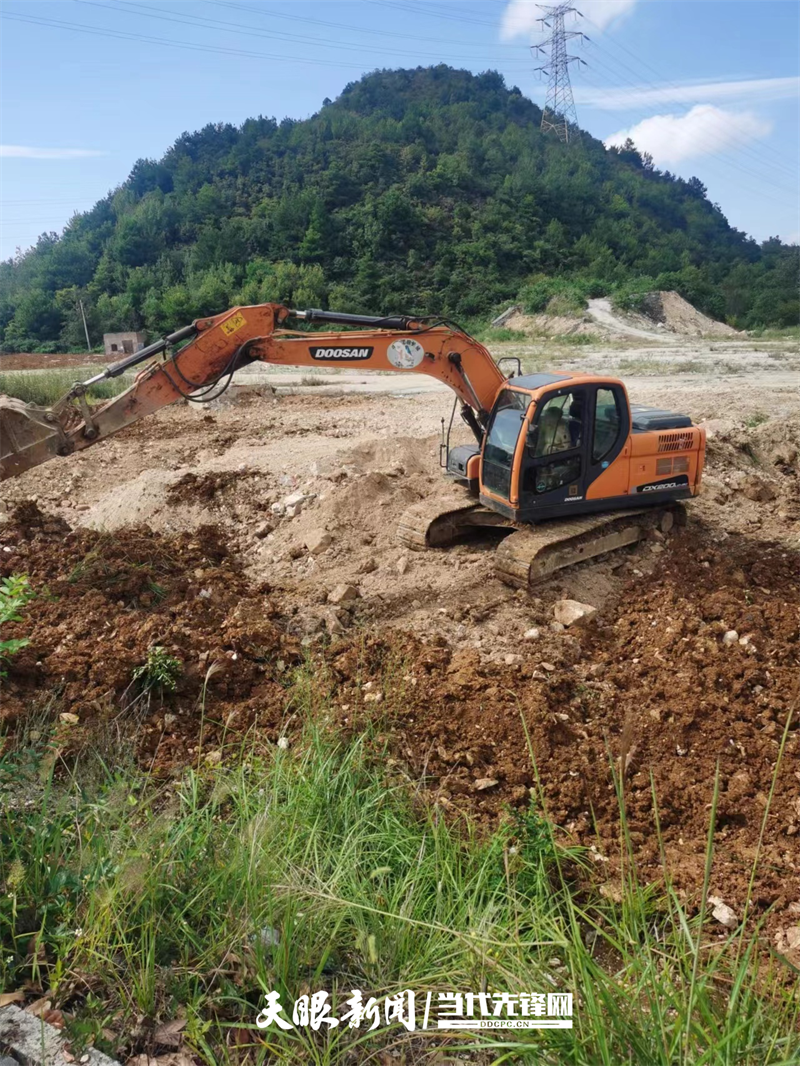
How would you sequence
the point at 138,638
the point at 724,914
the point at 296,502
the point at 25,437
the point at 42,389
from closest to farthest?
the point at 724,914 < the point at 25,437 < the point at 138,638 < the point at 296,502 < the point at 42,389

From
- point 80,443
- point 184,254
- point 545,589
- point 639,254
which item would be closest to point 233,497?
point 80,443

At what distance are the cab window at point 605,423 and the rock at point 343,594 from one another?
277 cm

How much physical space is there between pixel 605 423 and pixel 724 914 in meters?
5.02

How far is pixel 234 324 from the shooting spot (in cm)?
696

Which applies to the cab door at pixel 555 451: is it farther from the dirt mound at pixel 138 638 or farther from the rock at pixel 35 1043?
the rock at pixel 35 1043

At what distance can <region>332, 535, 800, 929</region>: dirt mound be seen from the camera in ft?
15.1

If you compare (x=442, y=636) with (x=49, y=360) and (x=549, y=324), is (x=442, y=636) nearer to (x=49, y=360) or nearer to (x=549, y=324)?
(x=549, y=324)

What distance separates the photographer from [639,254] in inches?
2522

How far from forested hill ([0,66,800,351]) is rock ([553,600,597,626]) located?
41315 millimetres

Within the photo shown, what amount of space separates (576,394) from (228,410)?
10.6 m

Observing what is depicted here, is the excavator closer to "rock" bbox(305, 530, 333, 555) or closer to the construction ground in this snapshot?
the construction ground

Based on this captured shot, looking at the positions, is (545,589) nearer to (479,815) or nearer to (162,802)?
(479,815)

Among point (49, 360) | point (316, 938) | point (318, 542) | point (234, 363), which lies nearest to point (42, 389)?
point (318, 542)

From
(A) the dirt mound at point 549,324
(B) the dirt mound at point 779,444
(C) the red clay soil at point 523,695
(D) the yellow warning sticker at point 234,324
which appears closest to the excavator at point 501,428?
(D) the yellow warning sticker at point 234,324
